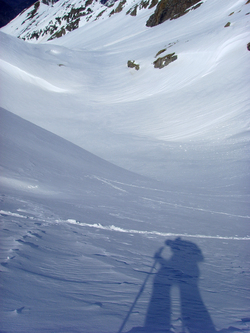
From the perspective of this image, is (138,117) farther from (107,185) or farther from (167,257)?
(167,257)

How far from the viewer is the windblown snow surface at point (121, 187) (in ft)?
4.62

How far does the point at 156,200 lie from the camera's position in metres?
4.28

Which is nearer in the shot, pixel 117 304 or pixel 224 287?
pixel 117 304

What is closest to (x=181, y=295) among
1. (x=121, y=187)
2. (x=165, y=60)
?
(x=121, y=187)

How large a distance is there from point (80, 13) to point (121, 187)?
215ft

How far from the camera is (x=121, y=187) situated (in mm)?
4746

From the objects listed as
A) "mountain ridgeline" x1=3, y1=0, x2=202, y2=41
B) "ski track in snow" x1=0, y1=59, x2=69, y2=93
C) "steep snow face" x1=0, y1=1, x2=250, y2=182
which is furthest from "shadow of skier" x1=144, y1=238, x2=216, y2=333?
"mountain ridgeline" x1=3, y1=0, x2=202, y2=41

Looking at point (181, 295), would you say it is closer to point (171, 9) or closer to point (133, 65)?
point (133, 65)

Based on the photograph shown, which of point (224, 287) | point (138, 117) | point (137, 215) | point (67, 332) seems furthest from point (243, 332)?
point (138, 117)

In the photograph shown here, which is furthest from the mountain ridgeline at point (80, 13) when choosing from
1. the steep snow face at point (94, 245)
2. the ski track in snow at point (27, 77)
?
the steep snow face at point (94, 245)

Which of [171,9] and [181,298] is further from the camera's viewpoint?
[171,9]

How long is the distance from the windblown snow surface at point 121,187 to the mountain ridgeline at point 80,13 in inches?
615

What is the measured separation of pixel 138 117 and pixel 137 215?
330 inches

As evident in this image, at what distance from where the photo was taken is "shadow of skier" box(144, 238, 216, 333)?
4.26ft
